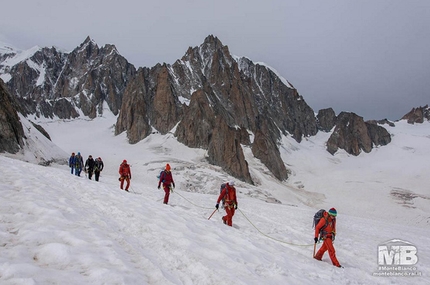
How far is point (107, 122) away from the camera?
139 meters

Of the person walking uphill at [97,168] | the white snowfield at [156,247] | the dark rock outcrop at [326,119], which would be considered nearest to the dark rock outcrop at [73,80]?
the dark rock outcrop at [326,119]

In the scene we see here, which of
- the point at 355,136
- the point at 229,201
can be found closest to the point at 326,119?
the point at 355,136

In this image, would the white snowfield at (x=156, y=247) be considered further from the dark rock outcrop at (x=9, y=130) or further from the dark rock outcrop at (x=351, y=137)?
the dark rock outcrop at (x=351, y=137)

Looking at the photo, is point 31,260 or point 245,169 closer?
point 31,260

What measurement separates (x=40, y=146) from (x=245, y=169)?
157 ft

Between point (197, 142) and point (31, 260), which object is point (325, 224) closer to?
point (31, 260)

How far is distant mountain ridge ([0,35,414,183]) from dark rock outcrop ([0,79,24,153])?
2323 centimetres

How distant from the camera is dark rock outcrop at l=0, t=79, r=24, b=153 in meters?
31.2

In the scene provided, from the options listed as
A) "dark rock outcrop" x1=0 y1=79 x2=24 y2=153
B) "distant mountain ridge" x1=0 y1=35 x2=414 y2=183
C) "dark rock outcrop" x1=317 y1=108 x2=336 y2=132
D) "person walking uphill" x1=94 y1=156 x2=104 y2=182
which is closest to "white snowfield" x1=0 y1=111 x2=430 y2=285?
"person walking uphill" x1=94 y1=156 x2=104 y2=182

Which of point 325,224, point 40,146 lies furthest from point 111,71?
point 325,224

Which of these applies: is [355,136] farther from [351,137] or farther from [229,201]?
[229,201]

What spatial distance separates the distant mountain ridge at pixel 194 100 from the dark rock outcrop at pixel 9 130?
2323 cm

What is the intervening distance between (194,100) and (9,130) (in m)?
62.1

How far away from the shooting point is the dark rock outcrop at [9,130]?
3122 cm
